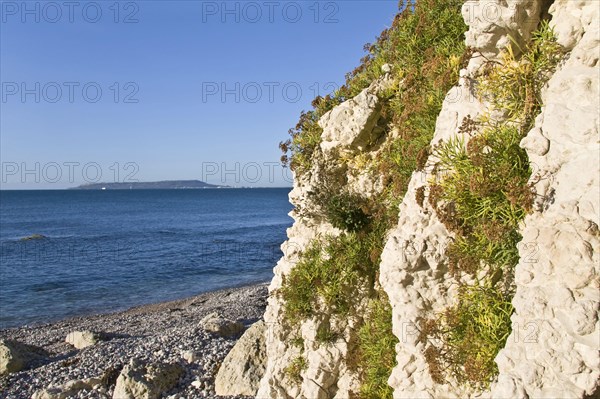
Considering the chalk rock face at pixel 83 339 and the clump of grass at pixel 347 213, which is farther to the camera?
the chalk rock face at pixel 83 339

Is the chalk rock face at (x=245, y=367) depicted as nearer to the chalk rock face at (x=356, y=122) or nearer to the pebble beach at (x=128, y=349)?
the pebble beach at (x=128, y=349)

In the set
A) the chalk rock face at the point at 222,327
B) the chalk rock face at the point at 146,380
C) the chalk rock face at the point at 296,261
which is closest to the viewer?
the chalk rock face at the point at 296,261

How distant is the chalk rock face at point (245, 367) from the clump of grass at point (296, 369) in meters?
2.56

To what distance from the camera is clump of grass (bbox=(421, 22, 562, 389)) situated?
639 centimetres

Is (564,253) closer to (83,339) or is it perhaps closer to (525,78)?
(525,78)

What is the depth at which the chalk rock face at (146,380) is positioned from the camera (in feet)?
40.2

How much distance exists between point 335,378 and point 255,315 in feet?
50.9

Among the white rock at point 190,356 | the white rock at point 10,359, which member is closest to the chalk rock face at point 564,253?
the white rock at point 190,356

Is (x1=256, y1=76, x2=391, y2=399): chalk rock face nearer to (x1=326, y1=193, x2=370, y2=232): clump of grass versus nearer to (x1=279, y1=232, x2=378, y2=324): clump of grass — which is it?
(x1=279, y1=232, x2=378, y2=324): clump of grass

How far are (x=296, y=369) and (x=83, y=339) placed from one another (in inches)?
577

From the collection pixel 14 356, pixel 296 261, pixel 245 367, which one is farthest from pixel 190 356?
pixel 14 356

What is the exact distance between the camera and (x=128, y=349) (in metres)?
17.8

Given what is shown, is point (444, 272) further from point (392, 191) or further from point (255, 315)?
point (255, 315)

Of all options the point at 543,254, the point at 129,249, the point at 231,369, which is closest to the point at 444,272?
the point at 543,254
